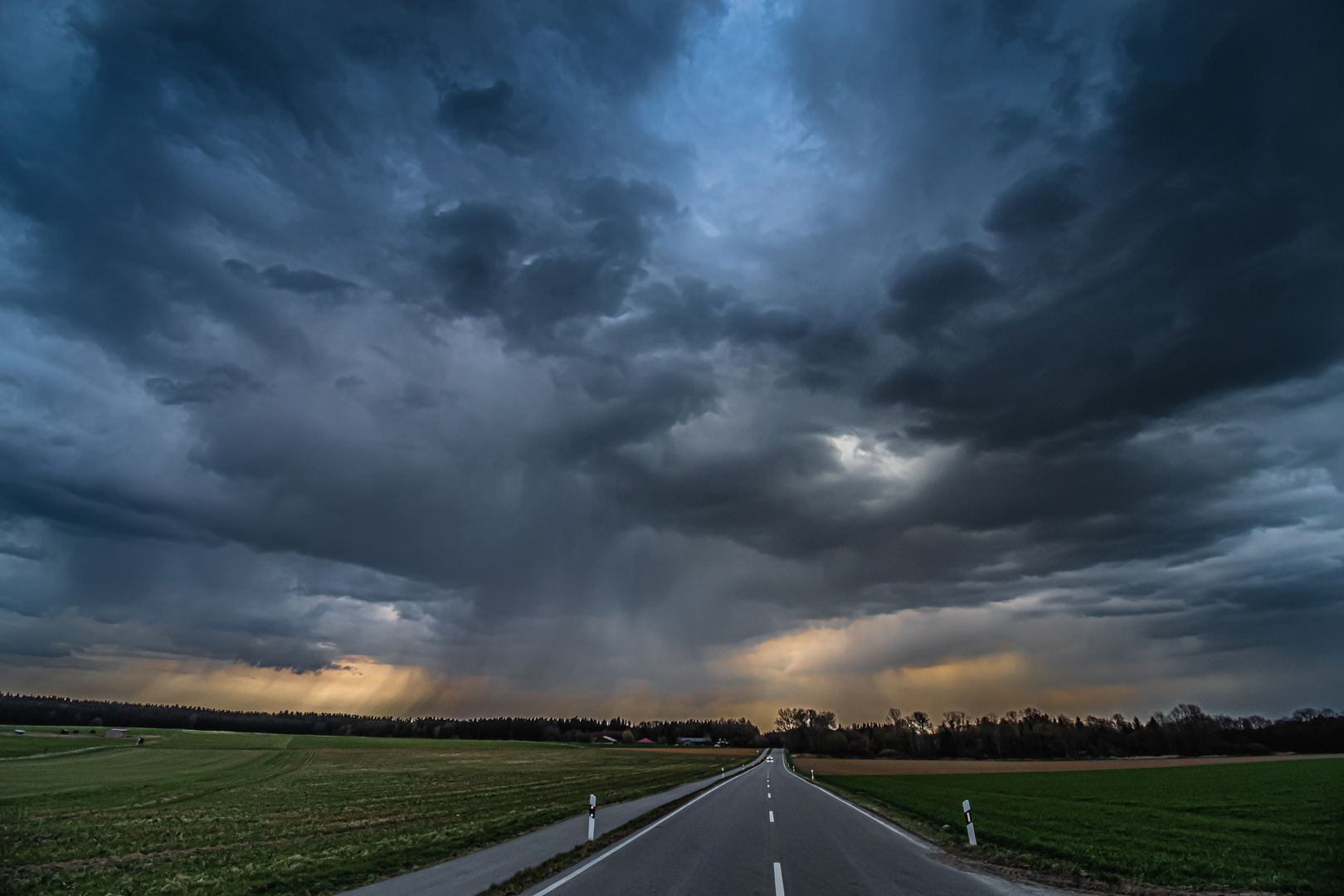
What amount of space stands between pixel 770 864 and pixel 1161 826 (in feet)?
62.8

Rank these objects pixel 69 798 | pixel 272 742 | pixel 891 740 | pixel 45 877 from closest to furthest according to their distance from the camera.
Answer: pixel 45 877, pixel 69 798, pixel 272 742, pixel 891 740

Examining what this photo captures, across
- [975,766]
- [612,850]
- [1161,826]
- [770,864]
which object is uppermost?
[770,864]

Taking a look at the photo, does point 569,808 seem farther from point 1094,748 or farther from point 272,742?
point 1094,748

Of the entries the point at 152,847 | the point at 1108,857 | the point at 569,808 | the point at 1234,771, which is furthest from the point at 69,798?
the point at 1234,771

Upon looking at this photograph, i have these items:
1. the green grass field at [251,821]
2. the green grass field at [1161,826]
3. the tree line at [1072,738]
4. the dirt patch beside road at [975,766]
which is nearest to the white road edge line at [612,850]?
the green grass field at [251,821]

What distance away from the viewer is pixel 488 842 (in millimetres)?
17609

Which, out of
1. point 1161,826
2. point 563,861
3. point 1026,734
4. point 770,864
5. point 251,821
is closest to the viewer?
point 770,864

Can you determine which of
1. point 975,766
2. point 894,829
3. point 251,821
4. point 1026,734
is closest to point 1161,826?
point 894,829

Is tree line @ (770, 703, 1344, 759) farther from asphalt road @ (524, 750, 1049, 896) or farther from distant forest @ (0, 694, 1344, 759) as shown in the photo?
asphalt road @ (524, 750, 1049, 896)

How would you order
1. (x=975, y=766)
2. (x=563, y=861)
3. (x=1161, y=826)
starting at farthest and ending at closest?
(x=975, y=766) → (x=1161, y=826) → (x=563, y=861)

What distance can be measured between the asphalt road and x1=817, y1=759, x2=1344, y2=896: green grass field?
2.66 m

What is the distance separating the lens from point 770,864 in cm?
1390

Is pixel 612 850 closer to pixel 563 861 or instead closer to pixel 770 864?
pixel 563 861

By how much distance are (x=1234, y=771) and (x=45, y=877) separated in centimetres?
8084
